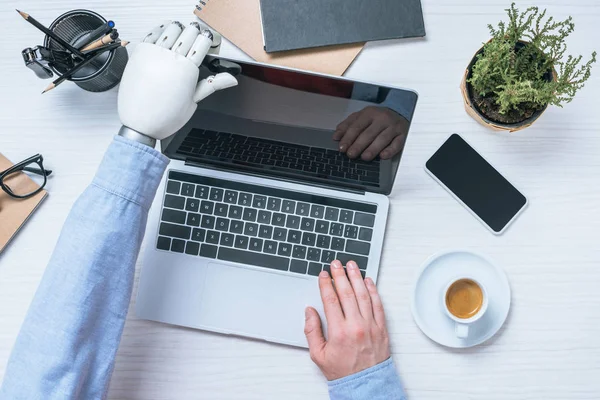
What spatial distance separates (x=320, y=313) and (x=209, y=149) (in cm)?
29

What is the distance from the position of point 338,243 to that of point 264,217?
0.12 m

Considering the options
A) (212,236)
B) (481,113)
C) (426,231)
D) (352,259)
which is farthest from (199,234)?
(481,113)

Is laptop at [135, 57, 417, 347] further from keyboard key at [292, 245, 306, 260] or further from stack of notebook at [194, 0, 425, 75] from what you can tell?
stack of notebook at [194, 0, 425, 75]

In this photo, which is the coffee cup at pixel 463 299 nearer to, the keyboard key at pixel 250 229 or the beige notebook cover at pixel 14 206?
the keyboard key at pixel 250 229

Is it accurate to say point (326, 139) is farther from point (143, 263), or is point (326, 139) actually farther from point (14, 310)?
point (14, 310)

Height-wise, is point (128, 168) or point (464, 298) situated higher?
point (128, 168)

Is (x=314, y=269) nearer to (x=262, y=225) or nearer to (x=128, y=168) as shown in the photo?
(x=262, y=225)

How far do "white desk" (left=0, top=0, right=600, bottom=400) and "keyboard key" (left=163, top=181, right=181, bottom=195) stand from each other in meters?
0.12

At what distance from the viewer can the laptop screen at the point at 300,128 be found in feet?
2.09

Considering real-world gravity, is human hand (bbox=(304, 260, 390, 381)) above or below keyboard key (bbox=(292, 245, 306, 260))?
below

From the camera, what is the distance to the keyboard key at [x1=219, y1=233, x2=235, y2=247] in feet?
2.52

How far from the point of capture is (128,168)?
645 mm

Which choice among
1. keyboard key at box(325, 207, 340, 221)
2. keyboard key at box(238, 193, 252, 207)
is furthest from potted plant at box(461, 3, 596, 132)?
keyboard key at box(238, 193, 252, 207)

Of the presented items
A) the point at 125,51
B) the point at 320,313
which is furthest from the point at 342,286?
the point at 125,51
